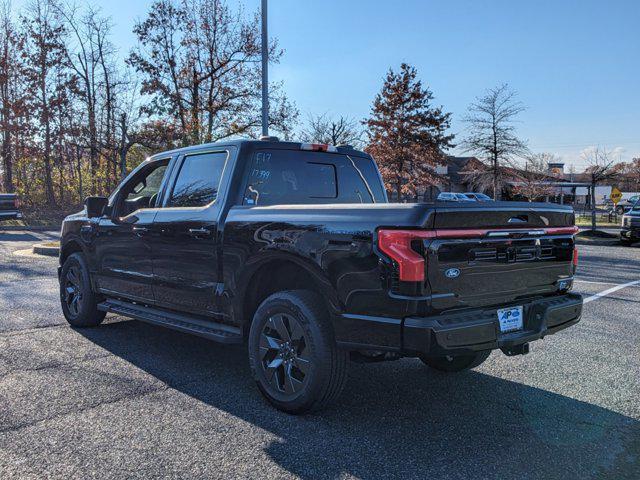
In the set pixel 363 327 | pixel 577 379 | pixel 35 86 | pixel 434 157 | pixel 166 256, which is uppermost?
pixel 35 86

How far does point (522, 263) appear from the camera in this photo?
11.8ft

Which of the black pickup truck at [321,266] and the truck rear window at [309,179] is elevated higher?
the truck rear window at [309,179]

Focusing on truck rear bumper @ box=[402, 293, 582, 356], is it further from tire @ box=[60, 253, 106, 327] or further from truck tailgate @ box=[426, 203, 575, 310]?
tire @ box=[60, 253, 106, 327]

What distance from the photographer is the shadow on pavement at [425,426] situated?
296cm

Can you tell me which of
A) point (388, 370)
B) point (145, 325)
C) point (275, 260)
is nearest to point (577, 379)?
point (388, 370)

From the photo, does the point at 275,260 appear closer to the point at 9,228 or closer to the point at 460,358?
the point at 460,358

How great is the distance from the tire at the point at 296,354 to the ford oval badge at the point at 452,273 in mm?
865

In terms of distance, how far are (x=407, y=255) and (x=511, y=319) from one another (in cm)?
97

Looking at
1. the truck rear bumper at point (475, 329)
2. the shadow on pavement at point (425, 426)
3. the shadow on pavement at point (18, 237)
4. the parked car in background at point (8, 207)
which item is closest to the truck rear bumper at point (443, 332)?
the truck rear bumper at point (475, 329)

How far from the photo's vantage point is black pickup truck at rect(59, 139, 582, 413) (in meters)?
3.13

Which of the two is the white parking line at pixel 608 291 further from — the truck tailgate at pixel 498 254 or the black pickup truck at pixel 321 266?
the truck tailgate at pixel 498 254

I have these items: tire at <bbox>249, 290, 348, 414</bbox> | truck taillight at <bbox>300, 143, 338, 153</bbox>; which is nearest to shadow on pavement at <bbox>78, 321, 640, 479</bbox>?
tire at <bbox>249, 290, 348, 414</bbox>

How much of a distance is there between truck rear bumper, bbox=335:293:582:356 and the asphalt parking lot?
59 centimetres

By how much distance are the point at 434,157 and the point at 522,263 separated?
35208 mm
